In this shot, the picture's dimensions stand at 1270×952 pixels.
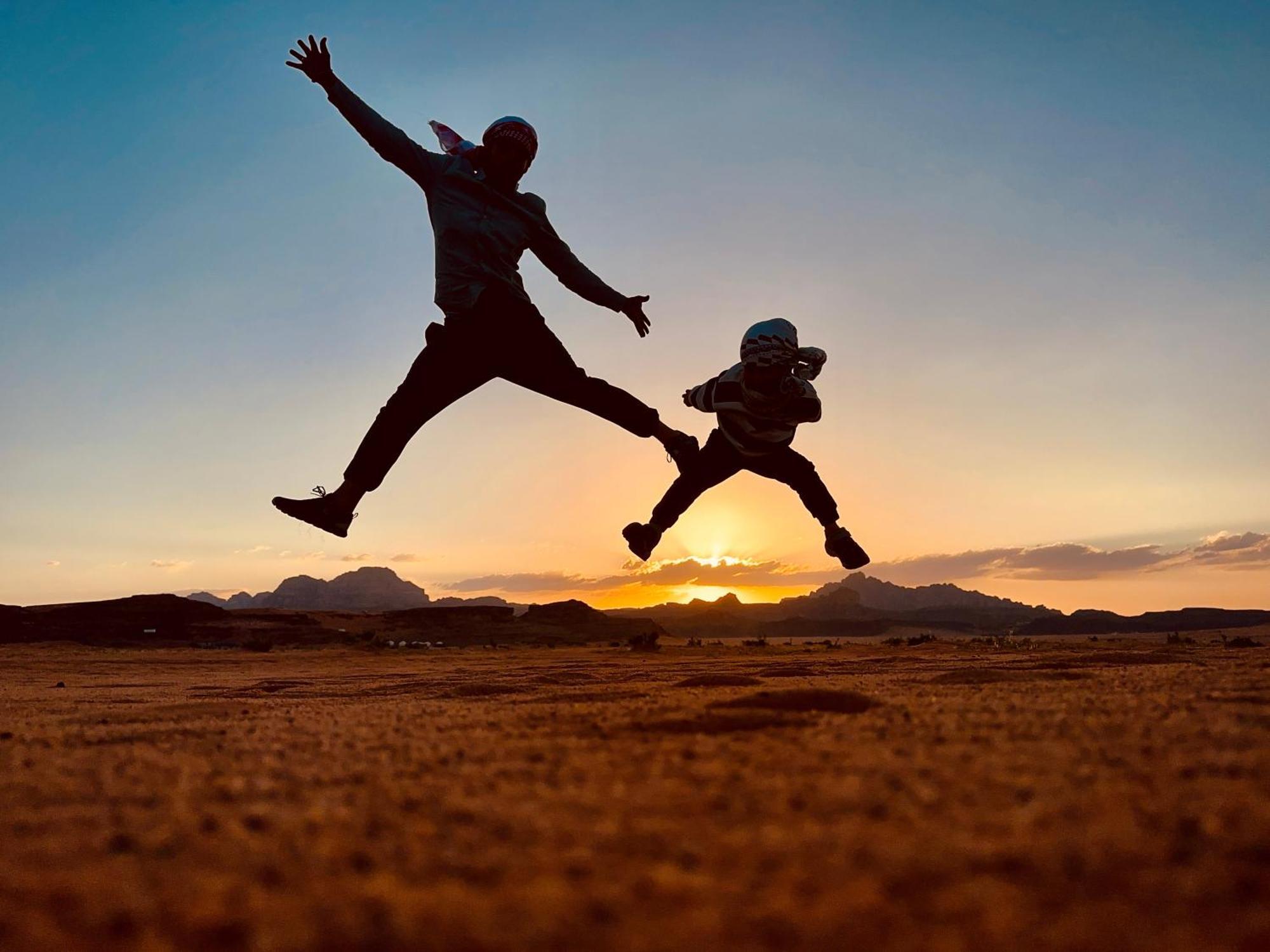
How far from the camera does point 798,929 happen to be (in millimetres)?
792

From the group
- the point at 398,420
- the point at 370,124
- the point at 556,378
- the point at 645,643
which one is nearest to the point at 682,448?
the point at 556,378

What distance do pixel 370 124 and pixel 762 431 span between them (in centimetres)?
315

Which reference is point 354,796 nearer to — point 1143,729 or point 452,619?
point 1143,729

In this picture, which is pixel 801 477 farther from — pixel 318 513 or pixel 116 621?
pixel 116 621

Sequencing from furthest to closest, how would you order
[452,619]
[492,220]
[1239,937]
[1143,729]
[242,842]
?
[452,619] < [492,220] < [1143,729] < [242,842] < [1239,937]

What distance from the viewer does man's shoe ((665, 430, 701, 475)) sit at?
5062 millimetres

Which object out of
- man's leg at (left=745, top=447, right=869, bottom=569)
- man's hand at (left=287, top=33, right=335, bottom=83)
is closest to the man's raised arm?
man's hand at (left=287, top=33, right=335, bottom=83)

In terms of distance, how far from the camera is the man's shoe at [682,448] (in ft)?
16.6

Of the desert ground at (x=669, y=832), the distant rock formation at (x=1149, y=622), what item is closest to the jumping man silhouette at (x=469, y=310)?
the desert ground at (x=669, y=832)

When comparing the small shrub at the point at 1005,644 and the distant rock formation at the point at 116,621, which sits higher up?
the distant rock formation at the point at 116,621

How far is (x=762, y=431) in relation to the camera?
5797 millimetres

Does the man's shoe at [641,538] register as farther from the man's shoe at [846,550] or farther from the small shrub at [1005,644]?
the small shrub at [1005,644]

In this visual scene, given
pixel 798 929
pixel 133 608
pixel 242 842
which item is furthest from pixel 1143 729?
pixel 133 608

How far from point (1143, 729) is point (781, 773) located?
102 cm
